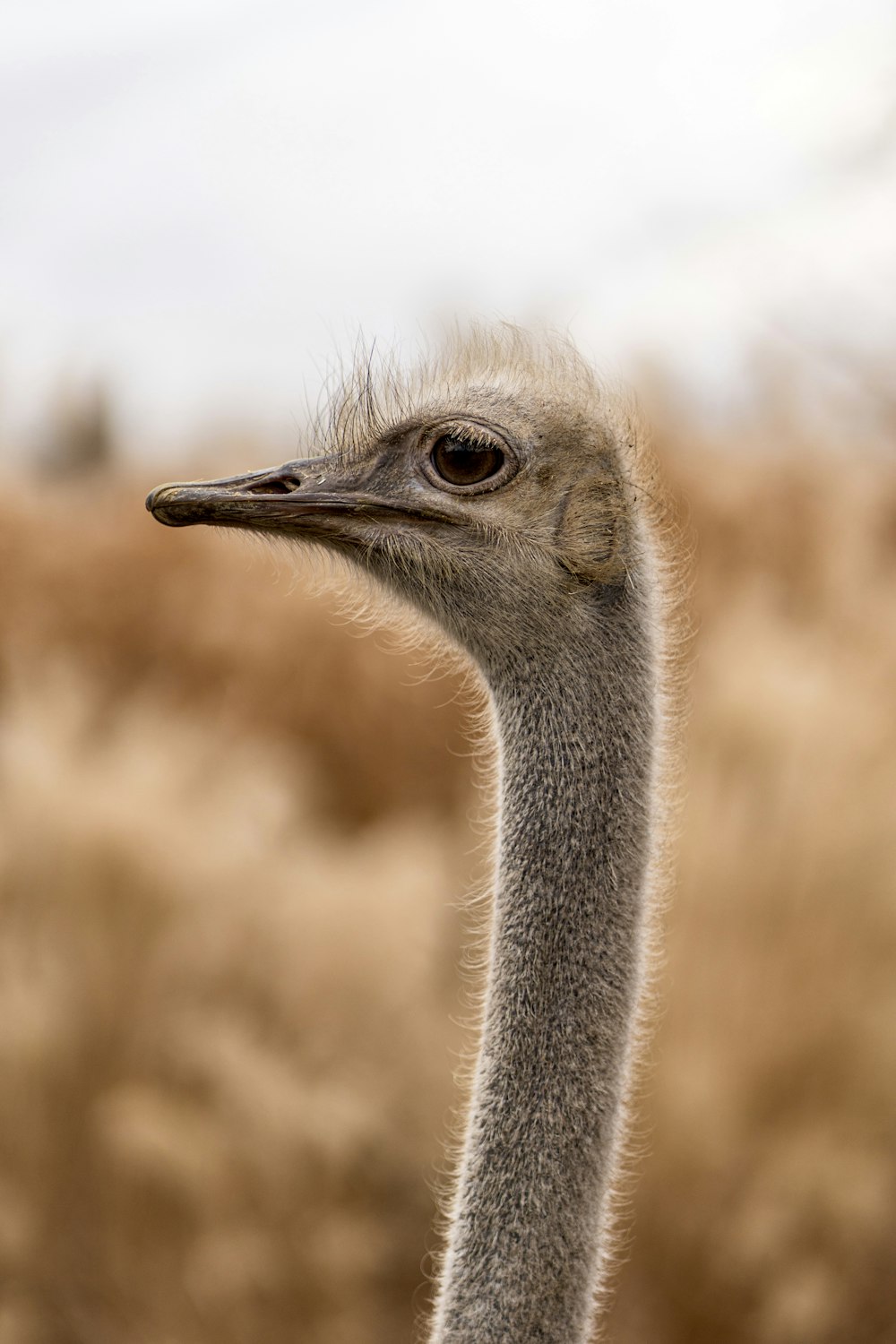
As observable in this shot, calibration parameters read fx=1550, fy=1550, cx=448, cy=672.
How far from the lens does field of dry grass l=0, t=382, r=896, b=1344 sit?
2.54 meters

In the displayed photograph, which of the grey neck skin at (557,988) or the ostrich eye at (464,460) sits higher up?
the ostrich eye at (464,460)

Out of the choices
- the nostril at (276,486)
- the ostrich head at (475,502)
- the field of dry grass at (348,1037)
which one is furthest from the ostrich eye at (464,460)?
the field of dry grass at (348,1037)

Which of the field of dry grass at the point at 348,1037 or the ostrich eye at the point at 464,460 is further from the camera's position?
the field of dry grass at the point at 348,1037

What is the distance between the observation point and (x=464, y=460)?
1.26 metres

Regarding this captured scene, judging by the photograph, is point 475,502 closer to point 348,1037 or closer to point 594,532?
point 594,532

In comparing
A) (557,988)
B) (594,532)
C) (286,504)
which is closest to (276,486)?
(286,504)

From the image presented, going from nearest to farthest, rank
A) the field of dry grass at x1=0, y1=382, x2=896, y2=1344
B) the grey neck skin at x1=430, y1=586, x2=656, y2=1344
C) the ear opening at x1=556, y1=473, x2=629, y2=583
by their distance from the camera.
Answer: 1. the grey neck skin at x1=430, y1=586, x2=656, y2=1344
2. the ear opening at x1=556, y1=473, x2=629, y2=583
3. the field of dry grass at x1=0, y1=382, x2=896, y2=1344

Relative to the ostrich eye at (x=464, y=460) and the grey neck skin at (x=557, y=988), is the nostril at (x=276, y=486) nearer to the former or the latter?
the ostrich eye at (x=464, y=460)

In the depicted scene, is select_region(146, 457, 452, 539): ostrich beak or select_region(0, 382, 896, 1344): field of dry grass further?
select_region(0, 382, 896, 1344): field of dry grass

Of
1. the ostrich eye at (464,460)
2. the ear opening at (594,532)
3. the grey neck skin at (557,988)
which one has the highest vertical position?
the ostrich eye at (464,460)

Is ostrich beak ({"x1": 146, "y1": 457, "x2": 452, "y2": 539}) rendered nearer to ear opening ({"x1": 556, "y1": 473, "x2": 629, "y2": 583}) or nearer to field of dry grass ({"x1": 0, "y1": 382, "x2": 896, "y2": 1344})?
ear opening ({"x1": 556, "y1": 473, "x2": 629, "y2": 583})

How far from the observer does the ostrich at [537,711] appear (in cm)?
111

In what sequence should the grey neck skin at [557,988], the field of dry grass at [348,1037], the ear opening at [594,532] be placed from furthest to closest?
the field of dry grass at [348,1037], the ear opening at [594,532], the grey neck skin at [557,988]

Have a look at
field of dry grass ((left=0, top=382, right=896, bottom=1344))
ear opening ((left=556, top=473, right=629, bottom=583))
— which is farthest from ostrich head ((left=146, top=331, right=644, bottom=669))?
field of dry grass ((left=0, top=382, right=896, bottom=1344))
